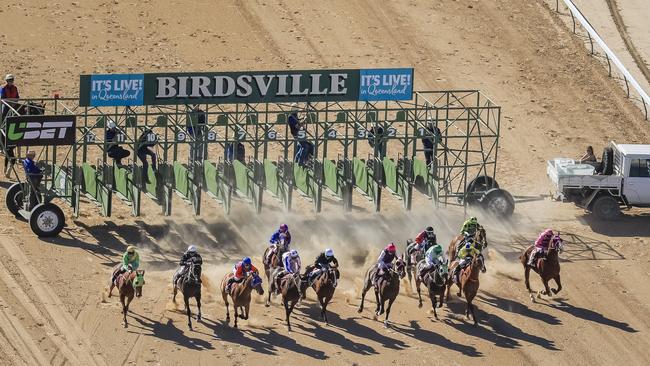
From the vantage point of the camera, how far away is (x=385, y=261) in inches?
1378

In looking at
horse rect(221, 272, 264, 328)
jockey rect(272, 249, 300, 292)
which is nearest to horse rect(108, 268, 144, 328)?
horse rect(221, 272, 264, 328)

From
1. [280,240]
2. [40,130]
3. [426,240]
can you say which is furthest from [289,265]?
[40,130]

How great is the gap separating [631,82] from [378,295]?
18799 mm

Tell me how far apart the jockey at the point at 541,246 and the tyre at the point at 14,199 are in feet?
38.4

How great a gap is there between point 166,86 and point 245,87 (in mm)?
1899

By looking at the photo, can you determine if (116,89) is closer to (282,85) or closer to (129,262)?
(282,85)

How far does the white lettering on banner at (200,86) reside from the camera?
3934 centimetres

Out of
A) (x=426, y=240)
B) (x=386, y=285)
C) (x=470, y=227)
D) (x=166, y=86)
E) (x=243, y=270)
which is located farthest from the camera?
(x=166, y=86)

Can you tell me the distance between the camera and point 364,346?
1341 inches

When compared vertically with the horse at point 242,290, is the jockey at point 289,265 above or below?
above

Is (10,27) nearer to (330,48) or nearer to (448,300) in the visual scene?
(330,48)

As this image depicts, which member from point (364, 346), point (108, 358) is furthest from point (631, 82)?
point (108, 358)

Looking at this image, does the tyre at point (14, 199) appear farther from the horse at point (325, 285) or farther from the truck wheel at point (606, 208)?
the truck wheel at point (606, 208)

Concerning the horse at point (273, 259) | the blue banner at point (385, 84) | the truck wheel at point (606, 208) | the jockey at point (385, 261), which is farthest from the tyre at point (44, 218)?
Answer: the truck wheel at point (606, 208)
